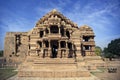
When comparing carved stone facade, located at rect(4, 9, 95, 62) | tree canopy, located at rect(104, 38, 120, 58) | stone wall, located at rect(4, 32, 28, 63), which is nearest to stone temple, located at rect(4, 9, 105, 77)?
carved stone facade, located at rect(4, 9, 95, 62)

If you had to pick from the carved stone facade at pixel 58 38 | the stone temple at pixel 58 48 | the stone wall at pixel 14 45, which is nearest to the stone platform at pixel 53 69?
the stone temple at pixel 58 48

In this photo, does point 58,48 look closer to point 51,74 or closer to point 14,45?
point 51,74

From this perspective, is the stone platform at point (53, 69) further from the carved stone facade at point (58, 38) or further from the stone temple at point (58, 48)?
the carved stone facade at point (58, 38)

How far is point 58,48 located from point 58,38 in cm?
212

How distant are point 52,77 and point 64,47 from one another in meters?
12.3

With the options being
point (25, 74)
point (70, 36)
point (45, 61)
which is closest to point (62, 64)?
point (45, 61)

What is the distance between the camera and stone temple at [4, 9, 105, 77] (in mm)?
27583

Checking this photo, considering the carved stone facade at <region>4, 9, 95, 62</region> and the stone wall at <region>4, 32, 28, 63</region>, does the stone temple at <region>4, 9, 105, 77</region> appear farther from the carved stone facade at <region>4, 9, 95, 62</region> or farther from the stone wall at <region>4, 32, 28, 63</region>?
the stone wall at <region>4, 32, 28, 63</region>

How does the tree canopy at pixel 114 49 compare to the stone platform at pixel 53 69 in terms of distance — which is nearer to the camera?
the stone platform at pixel 53 69

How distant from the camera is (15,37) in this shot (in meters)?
58.7

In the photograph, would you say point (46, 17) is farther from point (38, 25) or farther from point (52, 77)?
point (52, 77)

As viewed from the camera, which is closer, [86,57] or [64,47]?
[64,47]

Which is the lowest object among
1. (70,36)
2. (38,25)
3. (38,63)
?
(38,63)

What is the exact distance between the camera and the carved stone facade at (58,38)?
3362cm
